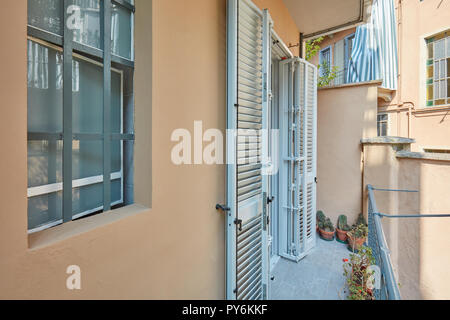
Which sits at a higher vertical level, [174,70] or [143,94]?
[174,70]

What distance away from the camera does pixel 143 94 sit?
1045 mm

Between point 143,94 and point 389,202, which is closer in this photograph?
point 143,94

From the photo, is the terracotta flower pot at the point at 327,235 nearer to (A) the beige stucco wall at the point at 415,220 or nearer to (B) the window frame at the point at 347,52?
(A) the beige stucco wall at the point at 415,220

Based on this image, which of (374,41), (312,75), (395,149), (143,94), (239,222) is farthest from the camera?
(374,41)

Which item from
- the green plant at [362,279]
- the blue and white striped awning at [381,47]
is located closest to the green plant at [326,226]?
the green plant at [362,279]

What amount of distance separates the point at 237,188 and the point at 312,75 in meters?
2.62

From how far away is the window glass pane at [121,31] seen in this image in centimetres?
108

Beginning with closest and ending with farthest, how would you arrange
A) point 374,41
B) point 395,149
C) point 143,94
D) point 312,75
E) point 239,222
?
point 143,94
point 239,222
point 312,75
point 395,149
point 374,41

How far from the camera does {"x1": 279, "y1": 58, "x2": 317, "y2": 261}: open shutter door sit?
3.01 metres

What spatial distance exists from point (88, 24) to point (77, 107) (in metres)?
0.38

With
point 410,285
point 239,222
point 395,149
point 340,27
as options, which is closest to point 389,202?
point 395,149

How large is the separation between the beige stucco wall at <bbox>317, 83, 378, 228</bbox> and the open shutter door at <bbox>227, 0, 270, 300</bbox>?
2.78 metres

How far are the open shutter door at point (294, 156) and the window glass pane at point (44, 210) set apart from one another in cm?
264

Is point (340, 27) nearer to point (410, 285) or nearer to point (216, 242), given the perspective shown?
point (216, 242)
